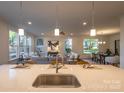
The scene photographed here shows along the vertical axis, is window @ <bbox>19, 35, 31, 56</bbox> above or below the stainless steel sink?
above

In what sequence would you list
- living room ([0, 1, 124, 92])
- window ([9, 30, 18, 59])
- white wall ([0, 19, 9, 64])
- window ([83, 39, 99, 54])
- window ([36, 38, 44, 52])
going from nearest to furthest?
living room ([0, 1, 124, 92]), white wall ([0, 19, 9, 64]), window ([9, 30, 18, 59]), window ([83, 39, 99, 54]), window ([36, 38, 44, 52])

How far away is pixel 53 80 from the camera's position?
228cm

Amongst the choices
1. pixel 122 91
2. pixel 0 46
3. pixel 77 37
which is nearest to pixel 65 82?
pixel 122 91

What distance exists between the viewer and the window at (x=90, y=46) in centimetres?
1504

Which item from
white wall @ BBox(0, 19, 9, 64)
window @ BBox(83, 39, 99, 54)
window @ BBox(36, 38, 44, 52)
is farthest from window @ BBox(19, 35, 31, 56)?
window @ BBox(83, 39, 99, 54)

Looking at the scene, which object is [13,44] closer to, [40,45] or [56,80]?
[56,80]

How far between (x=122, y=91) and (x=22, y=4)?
3413mm

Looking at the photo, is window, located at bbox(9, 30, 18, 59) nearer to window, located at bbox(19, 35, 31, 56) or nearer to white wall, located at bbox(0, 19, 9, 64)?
window, located at bbox(19, 35, 31, 56)

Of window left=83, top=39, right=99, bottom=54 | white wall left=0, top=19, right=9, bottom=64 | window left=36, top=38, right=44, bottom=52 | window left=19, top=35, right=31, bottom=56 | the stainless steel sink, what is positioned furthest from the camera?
window left=36, top=38, right=44, bottom=52

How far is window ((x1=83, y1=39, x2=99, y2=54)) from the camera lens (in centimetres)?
1504

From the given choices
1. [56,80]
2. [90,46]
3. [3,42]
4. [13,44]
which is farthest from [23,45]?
[56,80]

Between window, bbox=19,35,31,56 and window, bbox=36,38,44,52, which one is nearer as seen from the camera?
window, bbox=19,35,31,56

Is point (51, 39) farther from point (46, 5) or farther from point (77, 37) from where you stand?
point (46, 5)

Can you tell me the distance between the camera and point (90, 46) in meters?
15.1
